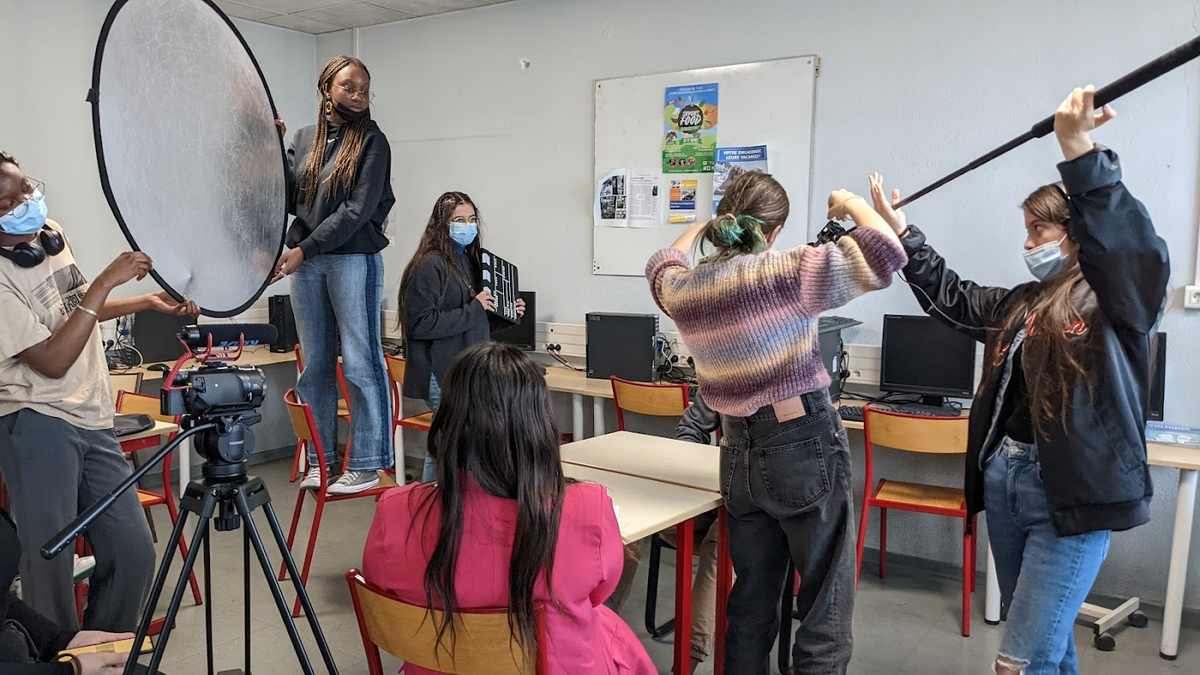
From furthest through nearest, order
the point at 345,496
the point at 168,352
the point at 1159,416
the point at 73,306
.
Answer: the point at 168,352 < the point at 1159,416 < the point at 345,496 < the point at 73,306

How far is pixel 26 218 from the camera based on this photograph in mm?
2053

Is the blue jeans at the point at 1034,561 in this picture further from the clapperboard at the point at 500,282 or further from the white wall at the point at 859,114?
the clapperboard at the point at 500,282

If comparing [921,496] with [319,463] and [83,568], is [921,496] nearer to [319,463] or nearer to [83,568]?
[319,463]

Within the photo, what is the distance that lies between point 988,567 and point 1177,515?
665mm

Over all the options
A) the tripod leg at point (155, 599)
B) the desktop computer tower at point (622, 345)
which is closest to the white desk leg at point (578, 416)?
the desktop computer tower at point (622, 345)

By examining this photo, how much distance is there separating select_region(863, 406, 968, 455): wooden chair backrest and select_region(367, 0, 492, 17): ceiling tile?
3.23m

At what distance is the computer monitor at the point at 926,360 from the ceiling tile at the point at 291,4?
3.51 metres

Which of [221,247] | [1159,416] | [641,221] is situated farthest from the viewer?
[641,221]

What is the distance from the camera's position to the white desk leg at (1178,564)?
2936 millimetres

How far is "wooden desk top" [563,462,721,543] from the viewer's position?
206 centimetres

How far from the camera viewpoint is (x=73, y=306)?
229cm

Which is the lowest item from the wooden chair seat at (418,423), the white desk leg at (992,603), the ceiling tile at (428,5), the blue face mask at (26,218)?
the white desk leg at (992,603)

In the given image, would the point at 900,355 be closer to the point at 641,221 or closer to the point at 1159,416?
the point at 1159,416

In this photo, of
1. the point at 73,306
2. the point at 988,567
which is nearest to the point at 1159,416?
the point at 988,567
